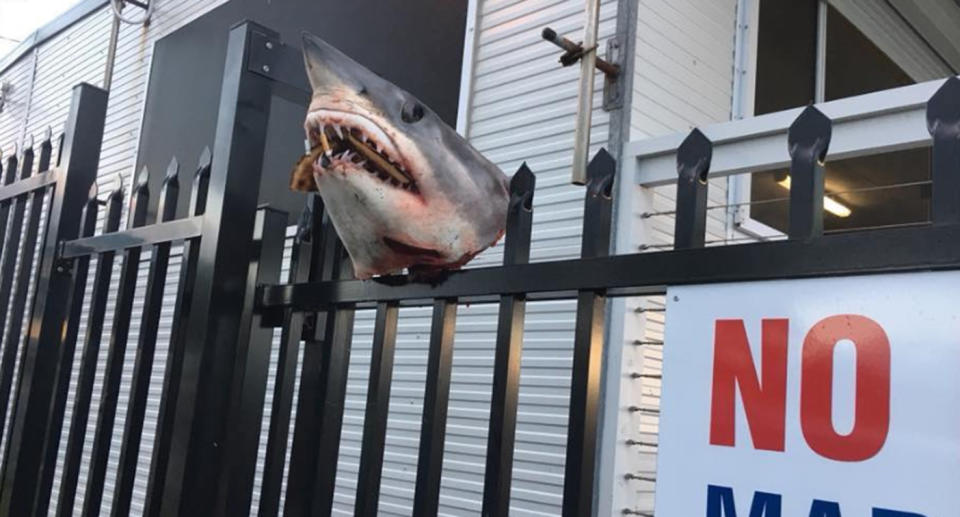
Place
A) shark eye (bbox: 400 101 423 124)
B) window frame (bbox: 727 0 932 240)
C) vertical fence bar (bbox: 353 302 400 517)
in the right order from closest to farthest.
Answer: shark eye (bbox: 400 101 423 124) → vertical fence bar (bbox: 353 302 400 517) → window frame (bbox: 727 0 932 240)

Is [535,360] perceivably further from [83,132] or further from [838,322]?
[838,322]

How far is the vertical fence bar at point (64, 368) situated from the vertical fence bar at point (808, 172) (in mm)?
2498

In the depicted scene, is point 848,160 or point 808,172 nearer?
point 808,172

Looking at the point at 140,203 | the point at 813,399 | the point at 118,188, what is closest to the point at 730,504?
the point at 813,399

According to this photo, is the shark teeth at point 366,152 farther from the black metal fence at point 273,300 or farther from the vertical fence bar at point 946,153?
the vertical fence bar at point 946,153

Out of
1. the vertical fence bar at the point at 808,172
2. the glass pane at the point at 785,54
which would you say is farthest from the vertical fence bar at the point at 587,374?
the glass pane at the point at 785,54

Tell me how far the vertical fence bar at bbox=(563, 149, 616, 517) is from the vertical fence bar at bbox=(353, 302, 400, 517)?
49cm

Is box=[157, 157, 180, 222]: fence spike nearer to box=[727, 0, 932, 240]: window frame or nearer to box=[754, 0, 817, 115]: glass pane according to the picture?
box=[727, 0, 932, 240]: window frame

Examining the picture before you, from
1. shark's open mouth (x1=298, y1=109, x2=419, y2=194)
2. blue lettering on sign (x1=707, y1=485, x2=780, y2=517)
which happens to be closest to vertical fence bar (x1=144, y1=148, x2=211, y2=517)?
shark's open mouth (x1=298, y1=109, x2=419, y2=194)

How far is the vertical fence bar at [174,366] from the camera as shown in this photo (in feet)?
7.77

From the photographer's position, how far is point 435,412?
1.84 metres

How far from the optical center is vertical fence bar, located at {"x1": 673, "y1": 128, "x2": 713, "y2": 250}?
151 cm

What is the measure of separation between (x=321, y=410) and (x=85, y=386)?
3.63 ft

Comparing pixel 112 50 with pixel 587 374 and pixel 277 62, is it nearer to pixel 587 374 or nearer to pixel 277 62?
pixel 277 62
